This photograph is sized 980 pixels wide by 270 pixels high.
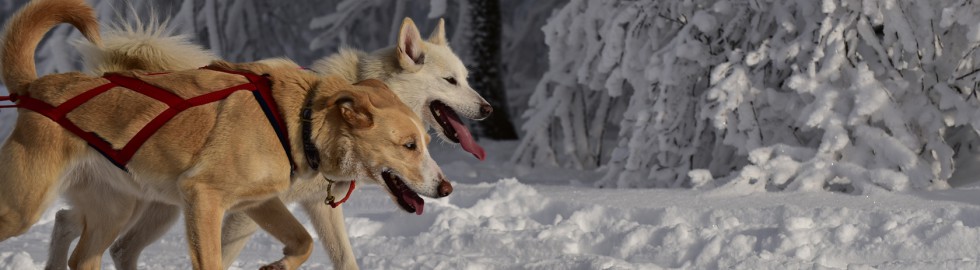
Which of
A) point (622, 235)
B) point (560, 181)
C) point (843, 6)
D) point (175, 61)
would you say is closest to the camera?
point (175, 61)

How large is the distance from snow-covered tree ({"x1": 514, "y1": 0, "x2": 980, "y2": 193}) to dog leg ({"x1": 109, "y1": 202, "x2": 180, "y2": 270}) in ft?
11.7

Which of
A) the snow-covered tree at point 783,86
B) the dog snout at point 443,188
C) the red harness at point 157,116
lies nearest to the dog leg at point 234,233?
the red harness at point 157,116

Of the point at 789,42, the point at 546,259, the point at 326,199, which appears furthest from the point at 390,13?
the point at 326,199

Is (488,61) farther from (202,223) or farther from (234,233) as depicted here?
(202,223)

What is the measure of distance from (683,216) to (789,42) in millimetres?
1807

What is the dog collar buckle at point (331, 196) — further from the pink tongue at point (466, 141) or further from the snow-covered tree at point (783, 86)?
the snow-covered tree at point (783, 86)

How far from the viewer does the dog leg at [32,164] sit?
13.8ft

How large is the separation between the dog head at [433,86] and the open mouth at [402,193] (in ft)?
4.23

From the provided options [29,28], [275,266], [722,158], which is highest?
[29,28]

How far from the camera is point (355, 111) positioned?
164 inches

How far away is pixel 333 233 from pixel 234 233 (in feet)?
1.35

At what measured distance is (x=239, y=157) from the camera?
4105 millimetres

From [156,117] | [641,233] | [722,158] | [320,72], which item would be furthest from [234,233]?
[722,158]

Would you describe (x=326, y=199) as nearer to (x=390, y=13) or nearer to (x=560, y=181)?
(x=560, y=181)
